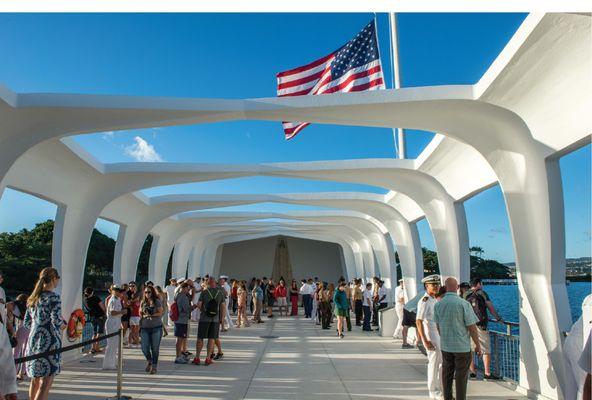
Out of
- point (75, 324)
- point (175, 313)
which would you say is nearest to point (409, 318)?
point (175, 313)

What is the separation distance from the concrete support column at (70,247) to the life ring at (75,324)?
399cm

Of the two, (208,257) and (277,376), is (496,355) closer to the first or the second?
(277,376)

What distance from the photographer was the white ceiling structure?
5965mm

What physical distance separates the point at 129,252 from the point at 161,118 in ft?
33.7

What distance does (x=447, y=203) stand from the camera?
38.6ft

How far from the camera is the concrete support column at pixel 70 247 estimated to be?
1144 cm

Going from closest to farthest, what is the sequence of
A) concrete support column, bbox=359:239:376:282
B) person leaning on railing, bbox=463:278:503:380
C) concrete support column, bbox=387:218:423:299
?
1. person leaning on railing, bbox=463:278:503:380
2. concrete support column, bbox=387:218:423:299
3. concrete support column, bbox=359:239:376:282

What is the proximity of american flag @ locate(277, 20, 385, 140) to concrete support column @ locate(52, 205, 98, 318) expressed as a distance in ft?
17.8

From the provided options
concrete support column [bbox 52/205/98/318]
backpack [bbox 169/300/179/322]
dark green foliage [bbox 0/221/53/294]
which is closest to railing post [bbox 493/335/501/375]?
backpack [bbox 169/300/179/322]

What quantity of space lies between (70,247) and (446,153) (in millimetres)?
8768

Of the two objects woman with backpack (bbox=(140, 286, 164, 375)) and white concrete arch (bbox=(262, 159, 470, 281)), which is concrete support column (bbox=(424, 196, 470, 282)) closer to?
white concrete arch (bbox=(262, 159, 470, 281))

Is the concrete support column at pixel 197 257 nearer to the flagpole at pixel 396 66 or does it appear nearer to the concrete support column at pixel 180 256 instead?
the concrete support column at pixel 180 256

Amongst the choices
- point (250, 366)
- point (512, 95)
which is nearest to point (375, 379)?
point (250, 366)
